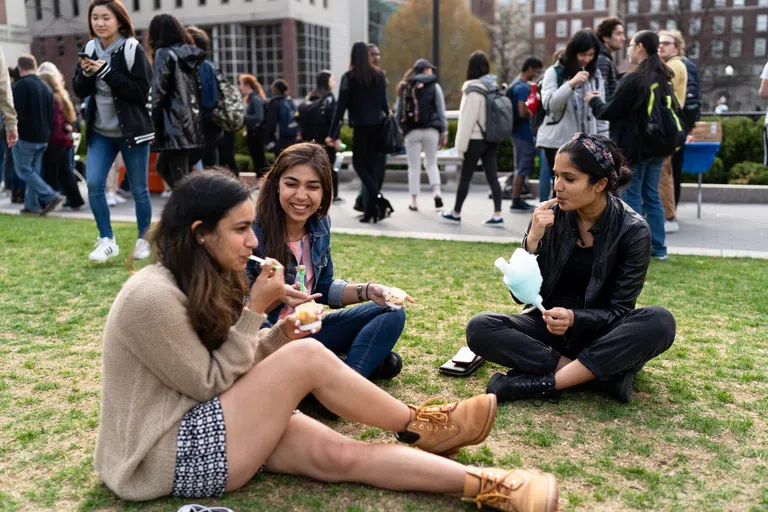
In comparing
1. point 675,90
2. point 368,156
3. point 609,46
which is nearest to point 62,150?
point 368,156

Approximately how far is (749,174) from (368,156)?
20.5ft

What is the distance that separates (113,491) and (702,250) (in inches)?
238

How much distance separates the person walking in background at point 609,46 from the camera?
23.1ft

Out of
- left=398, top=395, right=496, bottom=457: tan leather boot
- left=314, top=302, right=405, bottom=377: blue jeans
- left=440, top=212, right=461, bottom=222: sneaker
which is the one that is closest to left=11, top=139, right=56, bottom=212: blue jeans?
left=440, top=212, right=461, bottom=222: sneaker

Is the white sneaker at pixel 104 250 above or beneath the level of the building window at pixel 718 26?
beneath

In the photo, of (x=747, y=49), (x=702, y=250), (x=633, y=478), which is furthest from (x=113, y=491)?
(x=747, y=49)

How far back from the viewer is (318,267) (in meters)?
3.56

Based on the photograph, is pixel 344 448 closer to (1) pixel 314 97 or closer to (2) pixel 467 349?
(2) pixel 467 349

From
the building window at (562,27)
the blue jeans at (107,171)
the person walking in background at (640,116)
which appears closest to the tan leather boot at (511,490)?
the person walking in background at (640,116)

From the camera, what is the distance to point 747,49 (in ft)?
230

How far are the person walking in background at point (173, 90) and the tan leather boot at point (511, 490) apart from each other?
15.4ft

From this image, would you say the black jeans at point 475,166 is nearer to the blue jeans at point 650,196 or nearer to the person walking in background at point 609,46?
the person walking in background at point 609,46

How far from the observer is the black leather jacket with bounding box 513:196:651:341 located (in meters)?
3.46

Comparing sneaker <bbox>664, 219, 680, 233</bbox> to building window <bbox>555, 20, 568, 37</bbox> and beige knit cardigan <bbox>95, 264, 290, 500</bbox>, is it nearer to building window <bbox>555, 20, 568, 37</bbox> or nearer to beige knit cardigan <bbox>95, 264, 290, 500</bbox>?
beige knit cardigan <bbox>95, 264, 290, 500</bbox>
